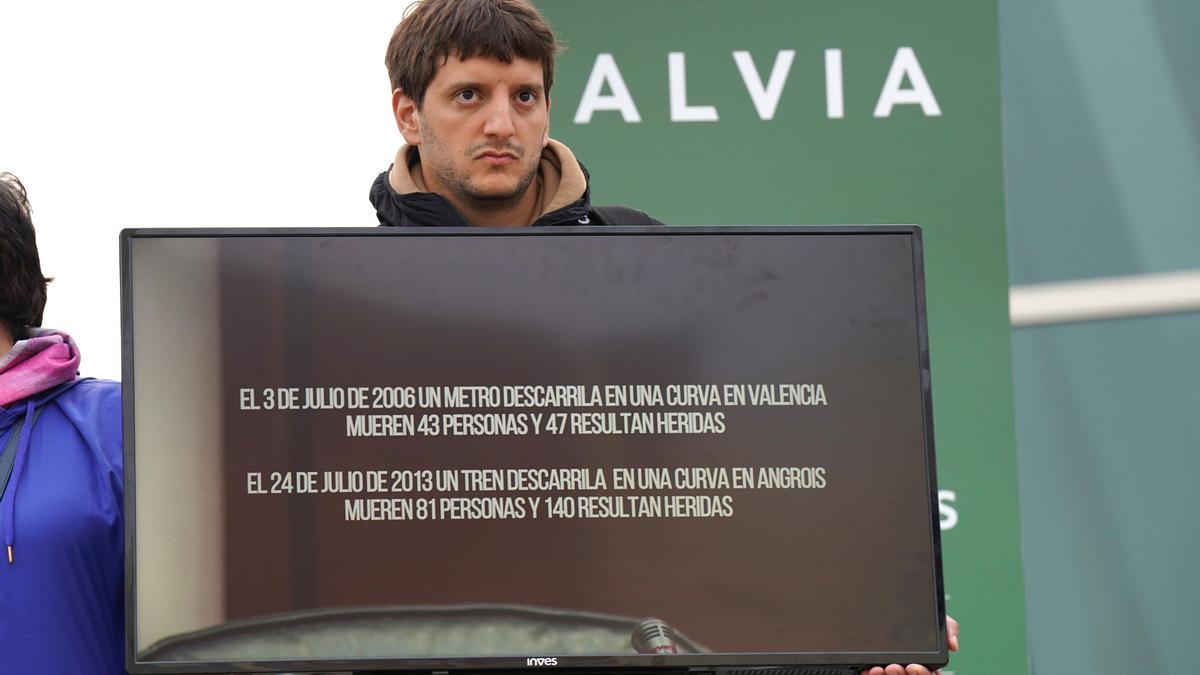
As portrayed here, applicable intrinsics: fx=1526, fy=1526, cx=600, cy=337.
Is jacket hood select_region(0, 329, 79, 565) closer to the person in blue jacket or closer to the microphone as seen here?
the person in blue jacket

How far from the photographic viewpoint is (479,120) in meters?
2.08

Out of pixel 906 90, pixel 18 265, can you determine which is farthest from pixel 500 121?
pixel 906 90

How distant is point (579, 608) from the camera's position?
1.78 metres

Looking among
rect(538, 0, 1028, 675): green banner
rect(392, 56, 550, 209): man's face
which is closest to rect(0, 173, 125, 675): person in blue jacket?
rect(392, 56, 550, 209): man's face

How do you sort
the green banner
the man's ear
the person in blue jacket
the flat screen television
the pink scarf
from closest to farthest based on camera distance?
1. the flat screen television
2. the person in blue jacket
3. the pink scarf
4. the man's ear
5. the green banner

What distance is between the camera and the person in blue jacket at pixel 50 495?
6.31ft

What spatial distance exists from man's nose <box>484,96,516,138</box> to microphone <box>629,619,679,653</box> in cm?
69

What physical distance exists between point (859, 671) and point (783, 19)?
2.12 meters

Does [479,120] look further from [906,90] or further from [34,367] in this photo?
[906,90]

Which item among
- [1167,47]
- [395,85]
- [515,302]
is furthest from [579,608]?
[1167,47]

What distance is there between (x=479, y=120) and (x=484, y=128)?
17 mm

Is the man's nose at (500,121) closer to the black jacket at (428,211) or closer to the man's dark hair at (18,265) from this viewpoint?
the black jacket at (428,211)

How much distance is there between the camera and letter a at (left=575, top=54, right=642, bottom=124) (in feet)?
11.7

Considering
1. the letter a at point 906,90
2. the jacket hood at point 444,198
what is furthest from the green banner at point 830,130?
the jacket hood at point 444,198
